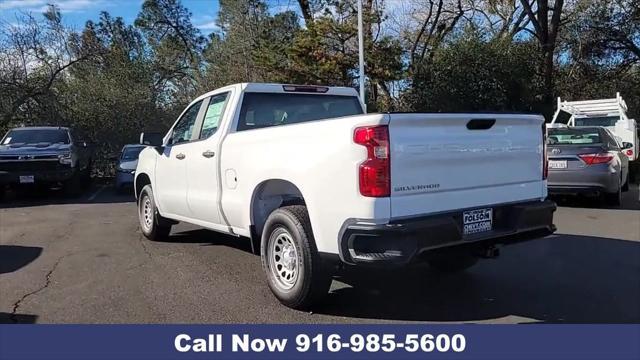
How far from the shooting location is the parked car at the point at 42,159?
13281 millimetres

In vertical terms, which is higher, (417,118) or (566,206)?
(417,118)

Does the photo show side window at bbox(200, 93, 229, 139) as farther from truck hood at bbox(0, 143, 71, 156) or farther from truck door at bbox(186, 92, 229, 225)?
truck hood at bbox(0, 143, 71, 156)

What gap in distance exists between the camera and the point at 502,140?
195 inches

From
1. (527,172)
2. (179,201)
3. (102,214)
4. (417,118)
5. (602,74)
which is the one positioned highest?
(602,74)

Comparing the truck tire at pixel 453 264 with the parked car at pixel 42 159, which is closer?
the truck tire at pixel 453 264

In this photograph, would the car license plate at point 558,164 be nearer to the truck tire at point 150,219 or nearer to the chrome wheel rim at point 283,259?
the truck tire at point 150,219

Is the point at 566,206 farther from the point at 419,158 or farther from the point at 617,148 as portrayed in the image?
the point at 419,158

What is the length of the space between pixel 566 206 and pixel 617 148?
4.96ft

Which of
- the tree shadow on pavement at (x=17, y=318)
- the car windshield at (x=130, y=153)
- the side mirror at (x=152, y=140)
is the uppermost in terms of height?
the side mirror at (x=152, y=140)

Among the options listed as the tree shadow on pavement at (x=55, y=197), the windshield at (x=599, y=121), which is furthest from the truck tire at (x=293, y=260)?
the windshield at (x=599, y=121)

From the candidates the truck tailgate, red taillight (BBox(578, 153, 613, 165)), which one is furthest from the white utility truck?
the truck tailgate

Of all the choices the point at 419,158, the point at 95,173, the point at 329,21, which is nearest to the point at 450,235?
the point at 419,158

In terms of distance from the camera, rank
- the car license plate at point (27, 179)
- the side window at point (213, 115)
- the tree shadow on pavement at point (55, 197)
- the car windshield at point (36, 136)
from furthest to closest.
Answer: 1. the car windshield at point (36, 136)
2. the tree shadow on pavement at point (55, 197)
3. the car license plate at point (27, 179)
4. the side window at point (213, 115)

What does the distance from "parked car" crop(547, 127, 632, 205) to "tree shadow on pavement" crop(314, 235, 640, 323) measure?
3576 mm
